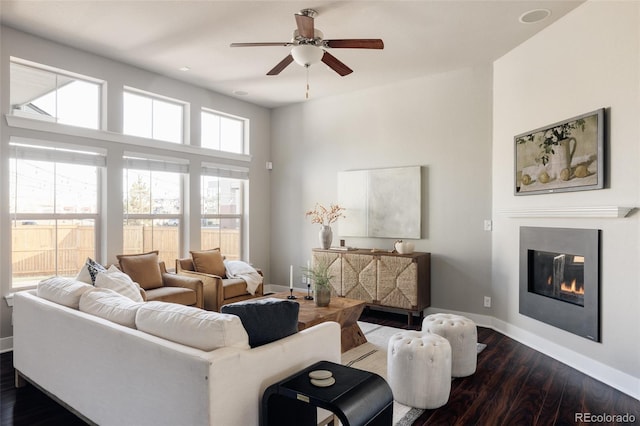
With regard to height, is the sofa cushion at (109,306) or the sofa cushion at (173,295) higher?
the sofa cushion at (109,306)

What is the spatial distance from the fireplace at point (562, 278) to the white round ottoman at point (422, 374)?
1.46 m

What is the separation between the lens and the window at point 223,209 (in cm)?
582

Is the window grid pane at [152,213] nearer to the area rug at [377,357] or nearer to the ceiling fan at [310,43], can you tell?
the ceiling fan at [310,43]

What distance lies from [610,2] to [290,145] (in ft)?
14.7

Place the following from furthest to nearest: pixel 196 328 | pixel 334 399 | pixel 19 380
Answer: pixel 19 380 → pixel 196 328 → pixel 334 399

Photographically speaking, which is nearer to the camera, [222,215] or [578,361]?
[578,361]

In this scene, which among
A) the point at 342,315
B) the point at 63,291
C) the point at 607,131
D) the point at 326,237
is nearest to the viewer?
the point at 63,291

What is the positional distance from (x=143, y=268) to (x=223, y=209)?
1876 mm

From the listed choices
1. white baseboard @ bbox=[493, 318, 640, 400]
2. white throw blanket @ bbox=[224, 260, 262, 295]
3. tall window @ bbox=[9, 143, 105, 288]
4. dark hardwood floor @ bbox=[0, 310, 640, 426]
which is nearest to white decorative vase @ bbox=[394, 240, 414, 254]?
white baseboard @ bbox=[493, 318, 640, 400]

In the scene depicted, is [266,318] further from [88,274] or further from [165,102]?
[165,102]

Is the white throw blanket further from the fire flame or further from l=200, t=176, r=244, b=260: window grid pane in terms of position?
the fire flame

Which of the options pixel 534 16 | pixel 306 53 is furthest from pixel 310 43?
pixel 534 16

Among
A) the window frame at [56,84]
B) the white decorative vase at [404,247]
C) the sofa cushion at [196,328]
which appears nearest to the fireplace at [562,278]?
the white decorative vase at [404,247]

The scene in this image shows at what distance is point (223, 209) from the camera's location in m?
6.12
